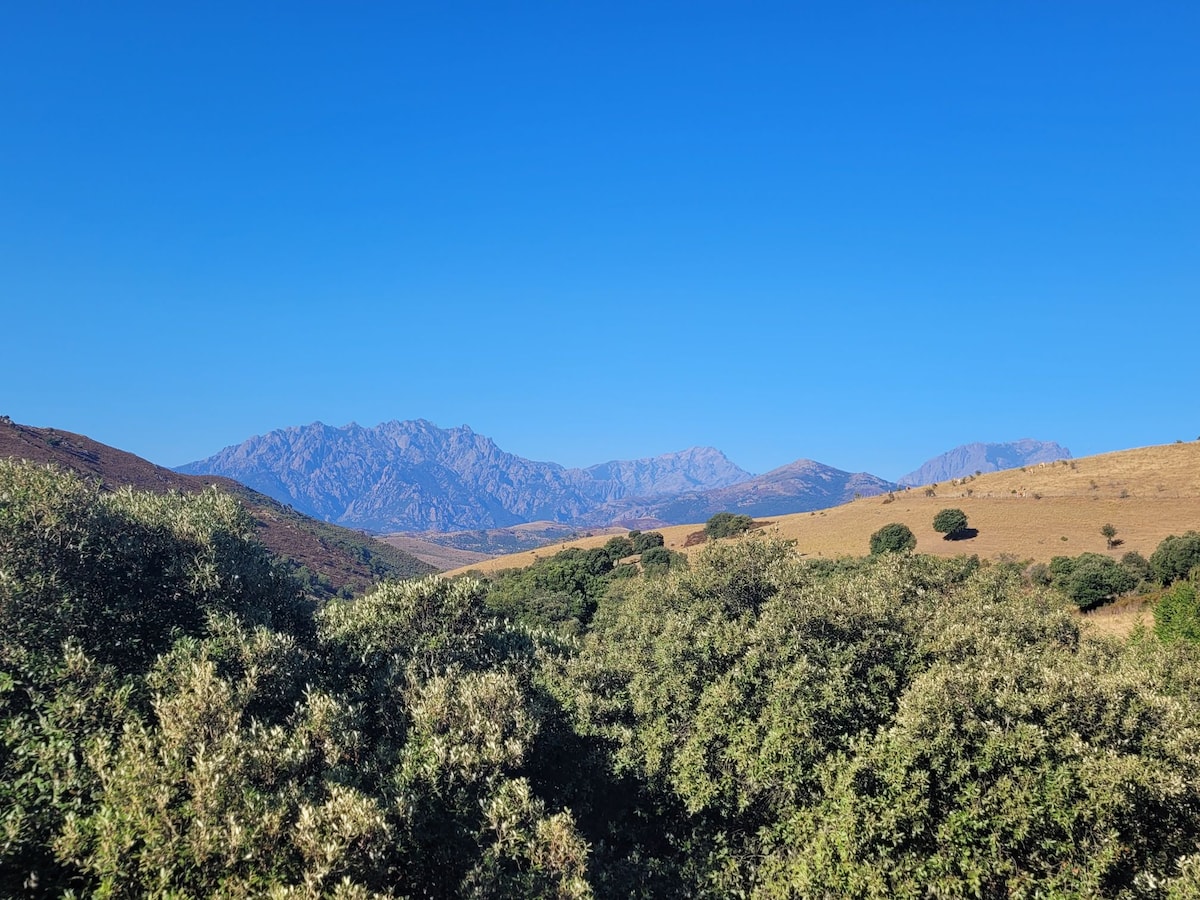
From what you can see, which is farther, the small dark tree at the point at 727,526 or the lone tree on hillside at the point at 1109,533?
the small dark tree at the point at 727,526

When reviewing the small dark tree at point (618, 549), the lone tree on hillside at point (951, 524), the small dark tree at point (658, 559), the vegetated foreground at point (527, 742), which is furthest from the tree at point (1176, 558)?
the small dark tree at point (618, 549)

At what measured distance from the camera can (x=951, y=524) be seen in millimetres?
91875

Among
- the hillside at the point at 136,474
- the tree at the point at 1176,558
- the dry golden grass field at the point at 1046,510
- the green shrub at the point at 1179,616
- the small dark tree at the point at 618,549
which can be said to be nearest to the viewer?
the green shrub at the point at 1179,616

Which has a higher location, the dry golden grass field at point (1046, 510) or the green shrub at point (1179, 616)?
the dry golden grass field at point (1046, 510)

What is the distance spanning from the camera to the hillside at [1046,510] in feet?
267

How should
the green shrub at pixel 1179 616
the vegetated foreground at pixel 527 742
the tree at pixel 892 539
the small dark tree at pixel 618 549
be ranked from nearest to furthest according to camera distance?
the vegetated foreground at pixel 527 742 → the green shrub at pixel 1179 616 → the tree at pixel 892 539 → the small dark tree at pixel 618 549

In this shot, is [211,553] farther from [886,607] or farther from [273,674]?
[886,607]

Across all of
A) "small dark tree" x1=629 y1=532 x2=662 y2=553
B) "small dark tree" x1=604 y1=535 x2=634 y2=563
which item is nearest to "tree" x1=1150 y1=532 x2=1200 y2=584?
"small dark tree" x1=604 y1=535 x2=634 y2=563

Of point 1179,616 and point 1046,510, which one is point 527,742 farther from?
point 1046,510

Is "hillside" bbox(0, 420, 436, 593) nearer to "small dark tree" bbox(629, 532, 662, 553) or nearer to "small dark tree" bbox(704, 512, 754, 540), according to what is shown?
"small dark tree" bbox(629, 532, 662, 553)

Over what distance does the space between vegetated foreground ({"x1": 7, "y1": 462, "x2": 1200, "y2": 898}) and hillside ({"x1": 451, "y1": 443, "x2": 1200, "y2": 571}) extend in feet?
190

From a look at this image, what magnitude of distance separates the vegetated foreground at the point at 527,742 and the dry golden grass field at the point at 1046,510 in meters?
46.4

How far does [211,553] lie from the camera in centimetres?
2831

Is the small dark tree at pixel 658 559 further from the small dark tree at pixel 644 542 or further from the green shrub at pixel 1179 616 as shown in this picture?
the green shrub at pixel 1179 616
